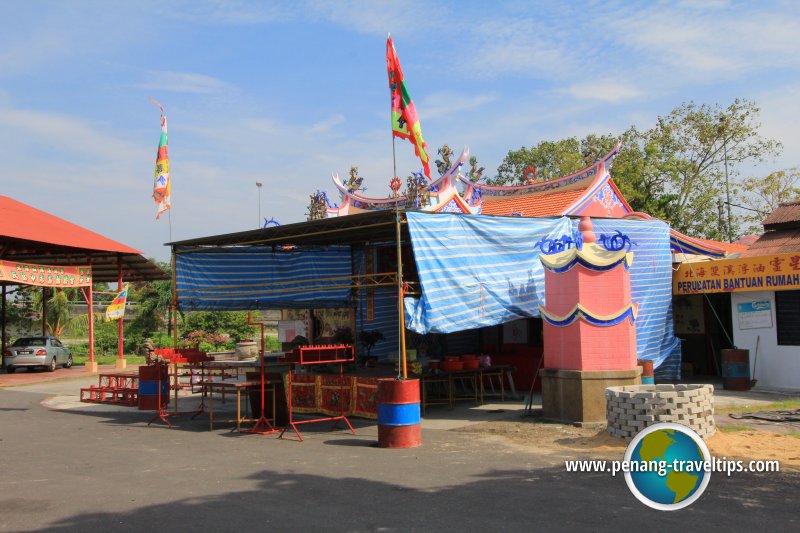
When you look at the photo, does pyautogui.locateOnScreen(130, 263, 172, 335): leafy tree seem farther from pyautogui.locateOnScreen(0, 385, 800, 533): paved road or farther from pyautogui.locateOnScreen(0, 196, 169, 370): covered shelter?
pyautogui.locateOnScreen(0, 385, 800, 533): paved road

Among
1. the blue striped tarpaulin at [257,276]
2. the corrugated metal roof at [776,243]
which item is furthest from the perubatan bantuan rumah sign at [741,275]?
the blue striped tarpaulin at [257,276]

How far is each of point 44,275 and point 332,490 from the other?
1980 cm

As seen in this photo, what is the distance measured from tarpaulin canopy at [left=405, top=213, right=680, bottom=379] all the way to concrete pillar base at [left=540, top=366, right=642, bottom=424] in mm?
1721

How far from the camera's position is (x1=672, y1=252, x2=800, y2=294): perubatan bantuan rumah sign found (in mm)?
15539

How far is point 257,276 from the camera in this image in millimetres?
17375

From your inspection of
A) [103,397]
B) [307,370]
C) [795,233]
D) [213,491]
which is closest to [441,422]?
[307,370]

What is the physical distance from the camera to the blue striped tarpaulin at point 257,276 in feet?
54.3

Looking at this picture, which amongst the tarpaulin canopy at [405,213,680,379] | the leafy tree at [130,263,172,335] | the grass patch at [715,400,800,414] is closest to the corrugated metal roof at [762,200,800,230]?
the tarpaulin canopy at [405,213,680,379]

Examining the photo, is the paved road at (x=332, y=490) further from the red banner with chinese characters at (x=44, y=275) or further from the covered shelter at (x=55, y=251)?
the covered shelter at (x=55, y=251)

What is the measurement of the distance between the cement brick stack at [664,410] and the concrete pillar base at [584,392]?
1649mm

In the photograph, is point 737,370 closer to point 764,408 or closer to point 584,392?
point 764,408

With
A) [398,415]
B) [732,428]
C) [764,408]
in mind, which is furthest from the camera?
[764,408]

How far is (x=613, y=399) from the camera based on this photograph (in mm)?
10547

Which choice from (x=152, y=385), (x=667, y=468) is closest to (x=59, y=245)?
(x=152, y=385)
